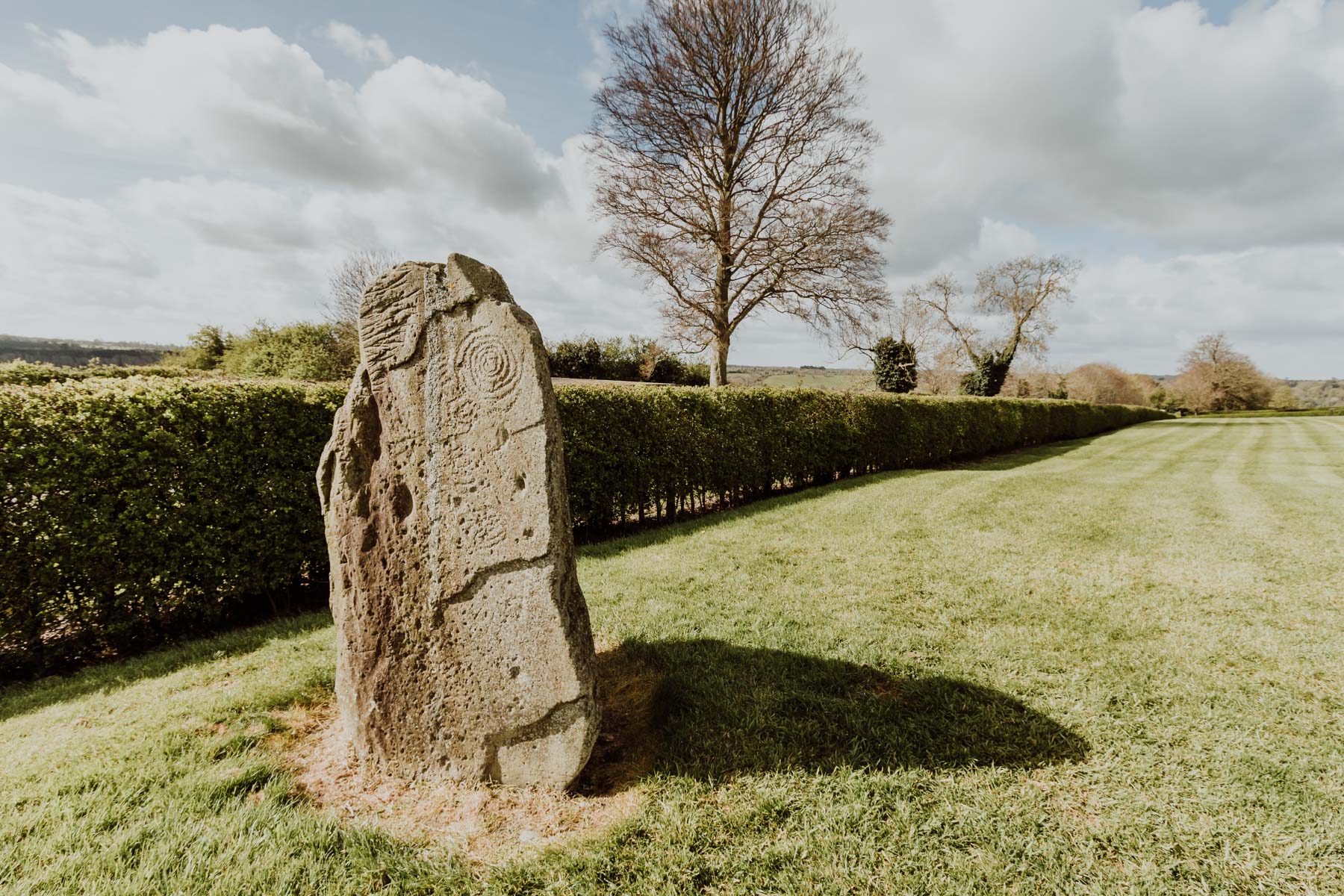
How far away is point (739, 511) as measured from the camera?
30.6ft

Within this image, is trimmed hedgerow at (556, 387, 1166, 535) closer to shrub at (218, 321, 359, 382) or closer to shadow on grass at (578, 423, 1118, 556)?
shadow on grass at (578, 423, 1118, 556)

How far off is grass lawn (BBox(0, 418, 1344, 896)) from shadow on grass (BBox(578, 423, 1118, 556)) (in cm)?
153

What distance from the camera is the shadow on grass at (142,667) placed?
3.60 m

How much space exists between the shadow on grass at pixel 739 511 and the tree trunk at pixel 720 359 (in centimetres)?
549

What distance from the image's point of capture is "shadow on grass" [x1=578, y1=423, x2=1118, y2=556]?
7.42 meters

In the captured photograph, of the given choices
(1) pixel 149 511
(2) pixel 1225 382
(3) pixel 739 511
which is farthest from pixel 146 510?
(2) pixel 1225 382

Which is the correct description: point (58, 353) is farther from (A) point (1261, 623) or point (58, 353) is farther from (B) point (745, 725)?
(A) point (1261, 623)

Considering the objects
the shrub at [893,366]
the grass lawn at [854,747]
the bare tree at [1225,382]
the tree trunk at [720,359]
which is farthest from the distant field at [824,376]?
the bare tree at [1225,382]

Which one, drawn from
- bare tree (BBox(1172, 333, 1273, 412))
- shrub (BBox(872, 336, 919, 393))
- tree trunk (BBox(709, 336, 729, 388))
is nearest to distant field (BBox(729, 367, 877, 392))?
shrub (BBox(872, 336, 919, 393))

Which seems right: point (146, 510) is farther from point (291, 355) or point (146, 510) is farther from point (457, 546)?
point (291, 355)

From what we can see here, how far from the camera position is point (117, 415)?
4.34m

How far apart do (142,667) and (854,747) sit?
16.6 ft

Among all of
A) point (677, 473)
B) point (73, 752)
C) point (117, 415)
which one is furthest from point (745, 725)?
point (677, 473)

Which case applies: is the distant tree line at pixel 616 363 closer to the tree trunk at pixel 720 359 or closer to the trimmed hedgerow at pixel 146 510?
the tree trunk at pixel 720 359
